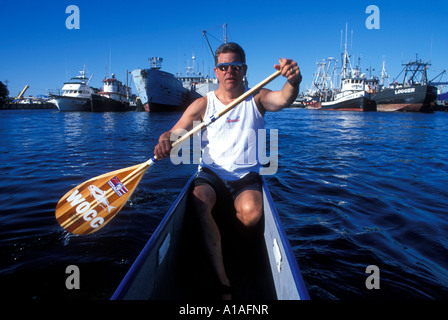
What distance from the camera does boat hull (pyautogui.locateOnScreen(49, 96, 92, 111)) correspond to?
45.8m

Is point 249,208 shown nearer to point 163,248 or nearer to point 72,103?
point 163,248

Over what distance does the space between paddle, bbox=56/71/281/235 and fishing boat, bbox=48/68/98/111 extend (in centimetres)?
5045

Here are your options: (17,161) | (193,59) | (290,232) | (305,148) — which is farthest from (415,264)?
(193,59)

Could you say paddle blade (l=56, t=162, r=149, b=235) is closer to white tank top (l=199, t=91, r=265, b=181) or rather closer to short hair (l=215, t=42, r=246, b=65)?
white tank top (l=199, t=91, r=265, b=181)

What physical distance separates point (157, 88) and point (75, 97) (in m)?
19.9

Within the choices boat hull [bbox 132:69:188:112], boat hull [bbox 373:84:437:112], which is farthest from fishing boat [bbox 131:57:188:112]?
boat hull [bbox 373:84:437:112]

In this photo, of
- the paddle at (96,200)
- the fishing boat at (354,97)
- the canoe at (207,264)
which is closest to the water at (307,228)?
the paddle at (96,200)

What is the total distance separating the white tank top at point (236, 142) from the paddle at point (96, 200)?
374 mm

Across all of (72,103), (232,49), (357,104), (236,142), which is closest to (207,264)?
(236,142)

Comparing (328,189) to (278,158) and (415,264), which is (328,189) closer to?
(415,264)

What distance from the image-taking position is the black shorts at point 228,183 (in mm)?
2791

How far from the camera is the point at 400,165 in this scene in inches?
305
